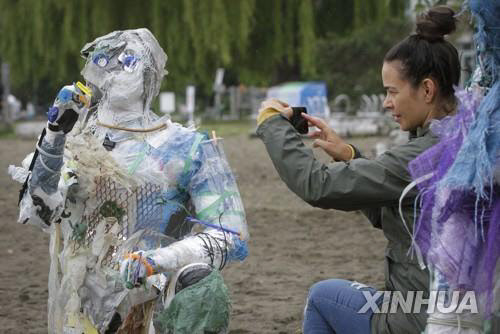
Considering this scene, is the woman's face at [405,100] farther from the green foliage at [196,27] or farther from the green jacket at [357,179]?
the green foliage at [196,27]

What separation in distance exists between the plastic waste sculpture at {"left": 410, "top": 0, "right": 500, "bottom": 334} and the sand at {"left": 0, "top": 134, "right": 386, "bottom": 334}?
9.63 ft

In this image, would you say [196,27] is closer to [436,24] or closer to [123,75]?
[123,75]

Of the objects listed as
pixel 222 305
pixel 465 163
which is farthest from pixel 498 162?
pixel 222 305

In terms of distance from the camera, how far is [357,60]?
29969mm

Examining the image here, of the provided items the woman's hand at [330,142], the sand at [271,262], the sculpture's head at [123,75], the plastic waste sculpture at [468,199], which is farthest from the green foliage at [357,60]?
the plastic waste sculpture at [468,199]

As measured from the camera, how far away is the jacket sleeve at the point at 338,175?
264 centimetres

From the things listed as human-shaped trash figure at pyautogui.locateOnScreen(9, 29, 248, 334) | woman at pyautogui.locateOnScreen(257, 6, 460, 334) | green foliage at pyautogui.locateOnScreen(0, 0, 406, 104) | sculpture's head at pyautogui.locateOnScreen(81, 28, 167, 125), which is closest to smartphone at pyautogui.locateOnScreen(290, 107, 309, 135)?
woman at pyautogui.locateOnScreen(257, 6, 460, 334)

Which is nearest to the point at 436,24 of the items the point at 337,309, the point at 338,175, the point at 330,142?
the point at 330,142

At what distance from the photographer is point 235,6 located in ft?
38.2

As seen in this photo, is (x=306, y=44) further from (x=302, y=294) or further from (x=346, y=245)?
(x=302, y=294)

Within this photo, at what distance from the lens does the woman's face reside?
284 centimetres

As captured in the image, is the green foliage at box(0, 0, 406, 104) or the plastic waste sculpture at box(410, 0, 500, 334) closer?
the plastic waste sculpture at box(410, 0, 500, 334)

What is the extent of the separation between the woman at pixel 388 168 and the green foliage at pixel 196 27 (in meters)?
8.25

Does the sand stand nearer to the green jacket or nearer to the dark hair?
the green jacket
